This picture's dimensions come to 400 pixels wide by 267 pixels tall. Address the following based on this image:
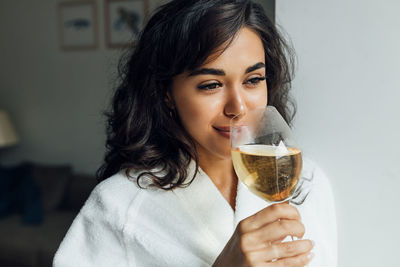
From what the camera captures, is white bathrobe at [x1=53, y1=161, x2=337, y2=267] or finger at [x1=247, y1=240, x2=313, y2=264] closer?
finger at [x1=247, y1=240, x2=313, y2=264]

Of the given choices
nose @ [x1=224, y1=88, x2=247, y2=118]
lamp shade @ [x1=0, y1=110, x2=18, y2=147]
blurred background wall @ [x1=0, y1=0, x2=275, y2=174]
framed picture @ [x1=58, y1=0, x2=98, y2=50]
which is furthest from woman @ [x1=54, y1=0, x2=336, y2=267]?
lamp shade @ [x1=0, y1=110, x2=18, y2=147]

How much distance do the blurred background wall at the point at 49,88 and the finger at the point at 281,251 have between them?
9.11 feet

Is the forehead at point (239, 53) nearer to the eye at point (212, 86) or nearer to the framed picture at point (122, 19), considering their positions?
the eye at point (212, 86)

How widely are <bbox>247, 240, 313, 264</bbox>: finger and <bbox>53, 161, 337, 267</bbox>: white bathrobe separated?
0.33 metres

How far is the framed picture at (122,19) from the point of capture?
10.5ft

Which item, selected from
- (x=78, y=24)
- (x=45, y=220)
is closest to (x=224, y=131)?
(x=45, y=220)

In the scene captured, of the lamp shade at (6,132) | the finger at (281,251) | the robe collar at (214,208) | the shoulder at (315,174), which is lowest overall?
the lamp shade at (6,132)

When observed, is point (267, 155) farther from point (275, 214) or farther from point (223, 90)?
point (223, 90)

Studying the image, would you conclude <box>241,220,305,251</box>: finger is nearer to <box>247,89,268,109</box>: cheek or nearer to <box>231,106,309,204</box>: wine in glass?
<box>231,106,309,204</box>: wine in glass

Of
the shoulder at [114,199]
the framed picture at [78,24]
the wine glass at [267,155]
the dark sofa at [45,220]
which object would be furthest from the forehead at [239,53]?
the framed picture at [78,24]

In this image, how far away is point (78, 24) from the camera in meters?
3.59

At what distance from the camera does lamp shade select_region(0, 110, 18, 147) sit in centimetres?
389

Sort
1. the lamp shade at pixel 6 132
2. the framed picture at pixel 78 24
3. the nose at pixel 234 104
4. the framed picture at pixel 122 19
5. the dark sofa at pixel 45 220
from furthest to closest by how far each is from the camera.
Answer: the lamp shade at pixel 6 132
the framed picture at pixel 78 24
the framed picture at pixel 122 19
the dark sofa at pixel 45 220
the nose at pixel 234 104

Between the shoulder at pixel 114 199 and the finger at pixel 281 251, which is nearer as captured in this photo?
the finger at pixel 281 251
